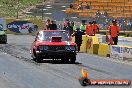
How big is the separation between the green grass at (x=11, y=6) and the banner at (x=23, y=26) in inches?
213

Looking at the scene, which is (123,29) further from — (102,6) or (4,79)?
(4,79)

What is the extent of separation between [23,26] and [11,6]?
34.1 feet

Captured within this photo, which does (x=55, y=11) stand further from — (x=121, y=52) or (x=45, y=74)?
(x=45, y=74)

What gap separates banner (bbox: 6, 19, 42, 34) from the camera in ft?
175

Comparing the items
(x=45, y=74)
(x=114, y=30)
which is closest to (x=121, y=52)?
(x=114, y=30)

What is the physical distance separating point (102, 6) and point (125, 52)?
3171 centimetres

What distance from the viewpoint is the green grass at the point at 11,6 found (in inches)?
2370

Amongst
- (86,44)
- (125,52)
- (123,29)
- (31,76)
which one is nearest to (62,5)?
(123,29)

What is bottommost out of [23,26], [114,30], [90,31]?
[23,26]

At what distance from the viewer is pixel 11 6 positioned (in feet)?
207

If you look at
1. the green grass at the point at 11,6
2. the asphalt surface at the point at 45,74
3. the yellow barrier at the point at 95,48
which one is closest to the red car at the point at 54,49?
the asphalt surface at the point at 45,74

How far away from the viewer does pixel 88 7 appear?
5566 cm

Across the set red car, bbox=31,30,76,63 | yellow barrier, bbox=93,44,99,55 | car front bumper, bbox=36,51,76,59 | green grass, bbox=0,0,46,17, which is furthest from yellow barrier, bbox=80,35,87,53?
green grass, bbox=0,0,46,17

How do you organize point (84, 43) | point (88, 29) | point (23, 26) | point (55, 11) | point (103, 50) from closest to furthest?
point (103, 50) < point (84, 43) < point (88, 29) < point (23, 26) < point (55, 11)
